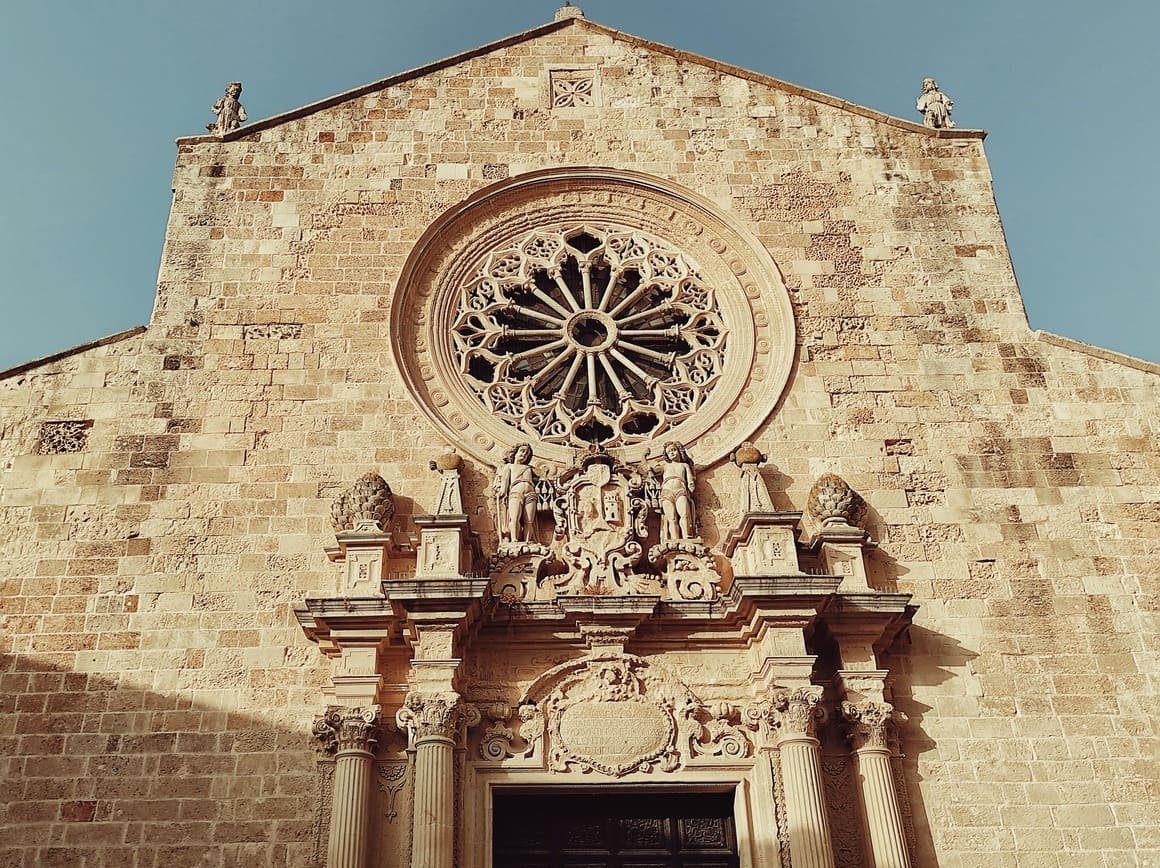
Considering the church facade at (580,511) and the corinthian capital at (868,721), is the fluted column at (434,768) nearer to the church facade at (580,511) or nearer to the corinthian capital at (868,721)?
the church facade at (580,511)

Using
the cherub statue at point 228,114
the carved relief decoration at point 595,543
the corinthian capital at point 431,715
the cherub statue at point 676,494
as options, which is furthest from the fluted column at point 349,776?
the cherub statue at point 228,114

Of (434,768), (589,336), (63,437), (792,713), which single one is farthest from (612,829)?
(63,437)

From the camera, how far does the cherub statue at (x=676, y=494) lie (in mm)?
9031

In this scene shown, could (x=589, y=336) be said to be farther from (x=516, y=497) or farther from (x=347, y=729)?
(x=347, y=729)

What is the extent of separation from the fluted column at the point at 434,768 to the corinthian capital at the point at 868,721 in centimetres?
257

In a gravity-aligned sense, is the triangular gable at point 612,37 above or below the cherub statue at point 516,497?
above

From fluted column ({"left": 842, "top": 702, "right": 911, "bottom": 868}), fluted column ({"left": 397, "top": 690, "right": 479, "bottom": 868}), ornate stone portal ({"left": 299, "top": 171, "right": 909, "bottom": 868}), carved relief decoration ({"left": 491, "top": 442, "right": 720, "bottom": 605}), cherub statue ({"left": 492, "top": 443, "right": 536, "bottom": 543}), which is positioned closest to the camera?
fluted column ({"left": 397, "top": 690, "right": 479, "bottom": 868})

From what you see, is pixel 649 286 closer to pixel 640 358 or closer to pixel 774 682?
pixel 640 358

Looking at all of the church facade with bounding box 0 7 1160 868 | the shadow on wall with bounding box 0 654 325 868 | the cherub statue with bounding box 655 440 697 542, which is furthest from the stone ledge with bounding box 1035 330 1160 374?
the shadow on wall with bounding box 0 654 325 868

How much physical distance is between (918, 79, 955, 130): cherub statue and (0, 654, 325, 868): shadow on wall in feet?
25.7

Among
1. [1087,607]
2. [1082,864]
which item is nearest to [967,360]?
[1087,607]

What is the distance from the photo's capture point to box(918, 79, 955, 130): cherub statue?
11391mm

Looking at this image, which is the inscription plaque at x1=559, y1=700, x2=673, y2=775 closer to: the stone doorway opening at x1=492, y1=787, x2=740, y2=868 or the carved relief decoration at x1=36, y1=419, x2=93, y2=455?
the stone doorway opening at x1=492, y1=787, x2=740, y2=868

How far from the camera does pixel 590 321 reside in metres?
10.5
